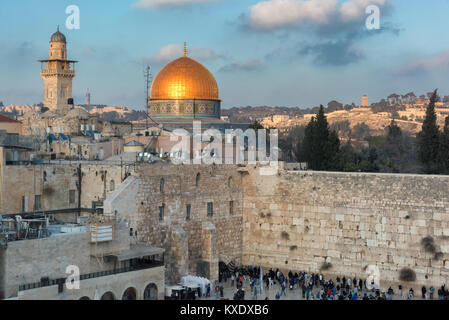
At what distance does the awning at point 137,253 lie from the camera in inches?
830

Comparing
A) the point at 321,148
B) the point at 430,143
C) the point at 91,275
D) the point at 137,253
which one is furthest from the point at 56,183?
the point at 430,143

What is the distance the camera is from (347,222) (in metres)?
26.6

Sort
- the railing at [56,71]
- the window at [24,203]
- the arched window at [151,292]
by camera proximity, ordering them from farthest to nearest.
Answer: the railing at [56,71]
the window at [24,203]
the arched window at [151,292]

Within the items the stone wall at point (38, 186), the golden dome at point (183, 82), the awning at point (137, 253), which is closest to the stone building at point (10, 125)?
the golden dome at point (183, 82)

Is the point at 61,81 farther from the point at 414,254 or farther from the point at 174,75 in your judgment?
the point at 414,254

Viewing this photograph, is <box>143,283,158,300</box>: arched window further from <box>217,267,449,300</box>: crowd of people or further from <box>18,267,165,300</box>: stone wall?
<box>217,267,449,300</box>: crowd of people

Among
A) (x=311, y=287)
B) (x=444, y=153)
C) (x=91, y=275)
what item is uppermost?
(x=444, y=153)

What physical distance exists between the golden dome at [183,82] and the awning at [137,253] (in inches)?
733

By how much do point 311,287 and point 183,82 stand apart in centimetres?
1775

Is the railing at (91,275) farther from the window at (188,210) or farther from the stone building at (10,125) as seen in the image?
A: the stone building at (10,125)

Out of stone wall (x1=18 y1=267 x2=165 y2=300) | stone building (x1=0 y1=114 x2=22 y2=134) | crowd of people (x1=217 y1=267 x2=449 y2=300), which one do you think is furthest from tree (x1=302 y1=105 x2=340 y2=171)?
stone building (x1=0 y1=114 x2=22 y2=134)

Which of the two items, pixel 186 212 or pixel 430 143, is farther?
pixel 430 143

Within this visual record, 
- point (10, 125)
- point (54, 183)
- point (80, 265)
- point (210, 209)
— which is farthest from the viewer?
point (10, 125)

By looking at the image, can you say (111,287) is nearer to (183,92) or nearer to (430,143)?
(430,143)
